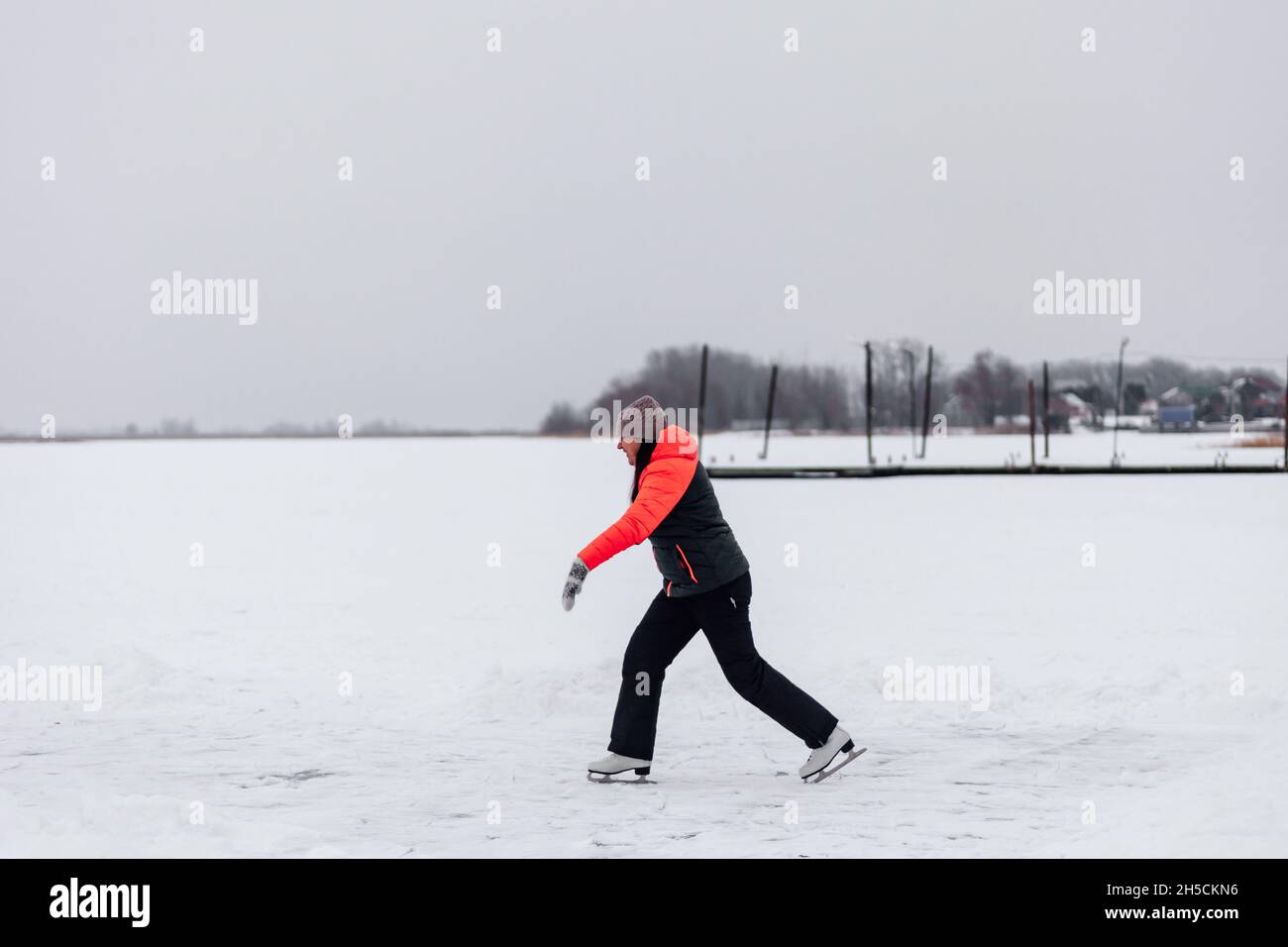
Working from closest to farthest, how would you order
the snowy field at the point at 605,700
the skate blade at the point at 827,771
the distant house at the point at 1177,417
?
the snowy field at the point at 605,700 → the skate blade at the point at 827,771 → the distant house at the point at 1177,417

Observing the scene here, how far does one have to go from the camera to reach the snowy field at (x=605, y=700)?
5320 mm

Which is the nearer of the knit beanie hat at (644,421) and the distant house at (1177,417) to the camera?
the knit beanie hat at (644,421)

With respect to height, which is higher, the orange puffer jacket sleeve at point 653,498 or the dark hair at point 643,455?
the dark hair at point 643,455

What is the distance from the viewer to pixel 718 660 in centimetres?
611

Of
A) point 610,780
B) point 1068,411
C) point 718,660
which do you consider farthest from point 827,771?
point 1068,411

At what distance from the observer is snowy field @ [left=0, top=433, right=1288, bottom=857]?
17.5 ft

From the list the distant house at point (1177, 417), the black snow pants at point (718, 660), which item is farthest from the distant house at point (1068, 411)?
the black snow pants at point (718, 660)

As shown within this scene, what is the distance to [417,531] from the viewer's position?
19984 millimetres

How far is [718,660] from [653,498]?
885mm

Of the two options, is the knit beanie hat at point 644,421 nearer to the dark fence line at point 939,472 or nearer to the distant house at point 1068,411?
the dark fence line at point 939,472

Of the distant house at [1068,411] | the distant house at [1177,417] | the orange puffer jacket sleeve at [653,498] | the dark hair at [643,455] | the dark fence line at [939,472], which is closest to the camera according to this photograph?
the orange puffer jacket sleeve at [653,498]

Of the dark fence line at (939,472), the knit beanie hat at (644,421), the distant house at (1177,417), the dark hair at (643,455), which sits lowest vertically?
the dark fence line at (939,472)

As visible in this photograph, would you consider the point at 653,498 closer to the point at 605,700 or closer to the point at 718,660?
the point at 718,660
